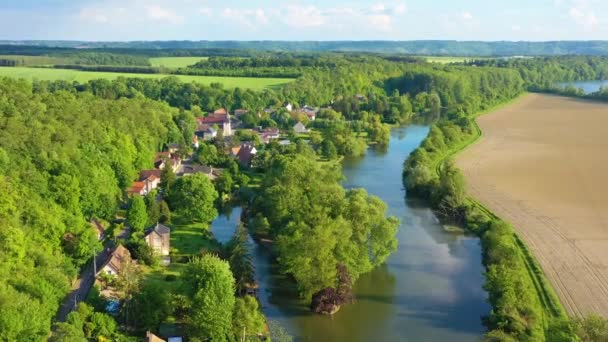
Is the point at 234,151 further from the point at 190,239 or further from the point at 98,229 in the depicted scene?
the point at 98,229

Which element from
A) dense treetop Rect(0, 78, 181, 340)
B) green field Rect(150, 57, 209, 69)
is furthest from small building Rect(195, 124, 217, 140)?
green field Rect(150, 57, 209, 69)

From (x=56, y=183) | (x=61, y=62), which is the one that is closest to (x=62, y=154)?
(x=56, y=183)

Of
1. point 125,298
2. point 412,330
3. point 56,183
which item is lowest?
point 412,330

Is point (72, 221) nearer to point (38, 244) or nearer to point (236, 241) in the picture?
point (38, 244)

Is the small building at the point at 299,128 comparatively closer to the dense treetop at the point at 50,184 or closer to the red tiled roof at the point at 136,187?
the dense treetop at the point at 50,184

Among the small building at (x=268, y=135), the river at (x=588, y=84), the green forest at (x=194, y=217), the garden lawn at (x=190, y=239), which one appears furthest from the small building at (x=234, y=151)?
the river at (x=588, y=84)

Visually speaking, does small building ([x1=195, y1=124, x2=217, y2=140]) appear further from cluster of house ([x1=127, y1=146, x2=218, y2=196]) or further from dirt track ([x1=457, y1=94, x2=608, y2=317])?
dirt track ([x1=457, y1=94, x2=608, y2=317])

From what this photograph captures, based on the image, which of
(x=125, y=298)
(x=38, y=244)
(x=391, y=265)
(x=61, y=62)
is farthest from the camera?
(x=61, y=62)
